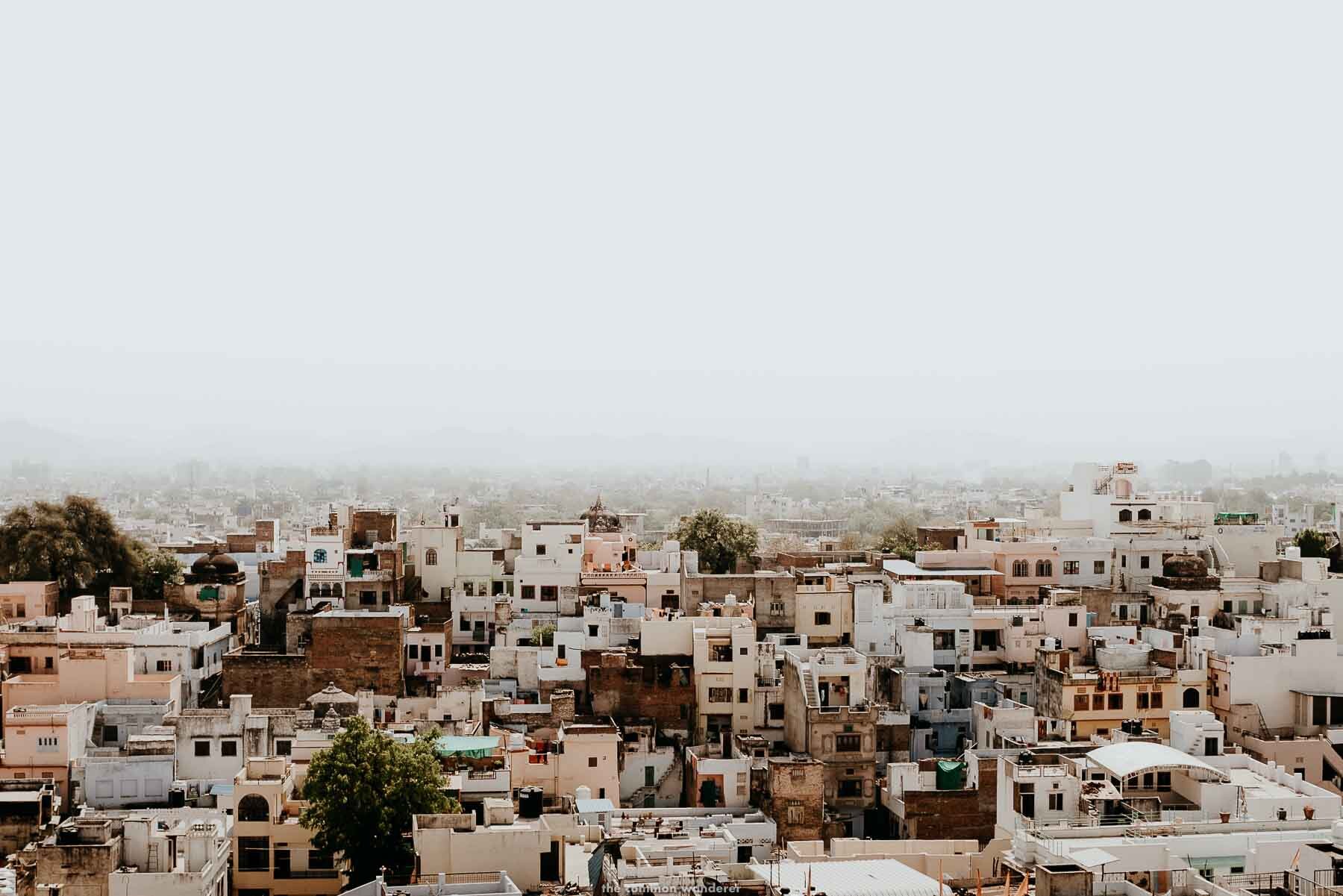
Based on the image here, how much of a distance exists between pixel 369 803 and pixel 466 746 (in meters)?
4.02

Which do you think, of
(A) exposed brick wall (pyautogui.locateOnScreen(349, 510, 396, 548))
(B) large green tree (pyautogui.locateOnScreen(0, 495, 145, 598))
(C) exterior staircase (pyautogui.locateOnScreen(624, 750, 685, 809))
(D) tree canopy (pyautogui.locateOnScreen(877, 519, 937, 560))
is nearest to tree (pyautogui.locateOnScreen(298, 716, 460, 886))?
(C) exterior staircase (pyautogui.locateOnScreen(624, 750, 685, 809))

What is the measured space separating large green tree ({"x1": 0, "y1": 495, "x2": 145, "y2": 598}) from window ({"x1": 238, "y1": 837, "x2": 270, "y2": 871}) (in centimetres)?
1891

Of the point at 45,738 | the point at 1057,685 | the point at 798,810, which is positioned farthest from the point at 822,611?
the point at 45,738

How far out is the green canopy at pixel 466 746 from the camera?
26438 millimetres

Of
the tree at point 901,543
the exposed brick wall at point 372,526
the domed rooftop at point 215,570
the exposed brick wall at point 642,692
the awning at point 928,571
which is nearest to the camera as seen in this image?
the exposed brick wall at point 642,692

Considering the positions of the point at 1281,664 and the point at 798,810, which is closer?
the point at 798,810

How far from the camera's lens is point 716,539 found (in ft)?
163

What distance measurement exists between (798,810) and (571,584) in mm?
12396

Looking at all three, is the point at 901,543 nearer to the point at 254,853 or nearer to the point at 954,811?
the point at 954,811

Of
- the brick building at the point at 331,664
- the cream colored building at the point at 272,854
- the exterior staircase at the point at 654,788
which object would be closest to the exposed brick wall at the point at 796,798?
the exterior staircase at the point at 654,788

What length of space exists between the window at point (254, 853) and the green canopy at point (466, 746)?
3.21 m

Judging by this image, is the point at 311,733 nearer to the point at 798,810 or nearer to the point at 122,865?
the point at 122,865

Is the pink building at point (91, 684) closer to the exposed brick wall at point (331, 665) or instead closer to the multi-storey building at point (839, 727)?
the exposed brick wall at point (331, 665)

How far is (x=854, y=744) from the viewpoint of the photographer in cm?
2931
